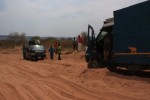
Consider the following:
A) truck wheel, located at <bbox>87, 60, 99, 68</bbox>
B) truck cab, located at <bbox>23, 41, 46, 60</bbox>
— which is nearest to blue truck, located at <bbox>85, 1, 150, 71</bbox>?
truck wheel, located at <bbox>87, 60, 99, 68</bbox>

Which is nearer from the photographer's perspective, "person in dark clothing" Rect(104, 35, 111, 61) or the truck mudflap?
the truck mudflap

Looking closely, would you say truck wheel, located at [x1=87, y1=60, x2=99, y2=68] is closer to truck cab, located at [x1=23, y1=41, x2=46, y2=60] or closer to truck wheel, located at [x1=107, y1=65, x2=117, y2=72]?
truck wheel, located at [x1=107, y1=65, x2=117, y2=72]

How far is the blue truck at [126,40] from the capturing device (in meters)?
13.7

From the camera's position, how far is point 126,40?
585 inches

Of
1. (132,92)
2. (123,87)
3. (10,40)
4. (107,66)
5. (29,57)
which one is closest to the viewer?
(132,92)

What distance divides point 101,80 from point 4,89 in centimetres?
425

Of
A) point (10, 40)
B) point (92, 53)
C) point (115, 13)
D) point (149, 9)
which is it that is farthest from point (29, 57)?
point (10, 40)

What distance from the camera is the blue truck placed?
13.7 m

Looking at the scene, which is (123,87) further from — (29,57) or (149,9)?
(29,57)

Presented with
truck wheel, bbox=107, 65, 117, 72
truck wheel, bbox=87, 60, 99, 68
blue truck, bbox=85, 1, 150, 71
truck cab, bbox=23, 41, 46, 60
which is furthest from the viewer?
truck cab, bbox=23, 41, 46, 60

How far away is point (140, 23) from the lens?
1389 centimetres

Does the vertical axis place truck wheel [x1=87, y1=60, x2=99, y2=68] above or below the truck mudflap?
below

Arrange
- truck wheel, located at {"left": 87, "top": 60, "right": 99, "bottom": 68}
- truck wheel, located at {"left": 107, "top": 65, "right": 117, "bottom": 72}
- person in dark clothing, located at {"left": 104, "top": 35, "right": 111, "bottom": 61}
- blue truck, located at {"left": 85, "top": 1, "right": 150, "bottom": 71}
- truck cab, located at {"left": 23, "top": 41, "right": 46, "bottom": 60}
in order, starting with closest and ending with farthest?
blue truck, located at {"left": 85, "top": 1, "right": 150, "bottom": 71} → person in dark clothing, located at {"left": 104, "top": 35, "right": 111, "bottom": 61} → truck wheel, located at {"left": 107, "top": 65, "right": 117, "bottom": 72} → truck wheel, located at {"left": 87, "top": 60, "right": 99, "bottom": 68} → truck cab, located at {"left": 23, "top": 41, "right": 46, "bottom": 60}

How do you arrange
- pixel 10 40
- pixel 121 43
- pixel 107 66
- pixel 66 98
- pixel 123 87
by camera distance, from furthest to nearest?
pixel 10 40
pixel 107 66
pixel 121 43
pixel 123 87
pixel 66 98
